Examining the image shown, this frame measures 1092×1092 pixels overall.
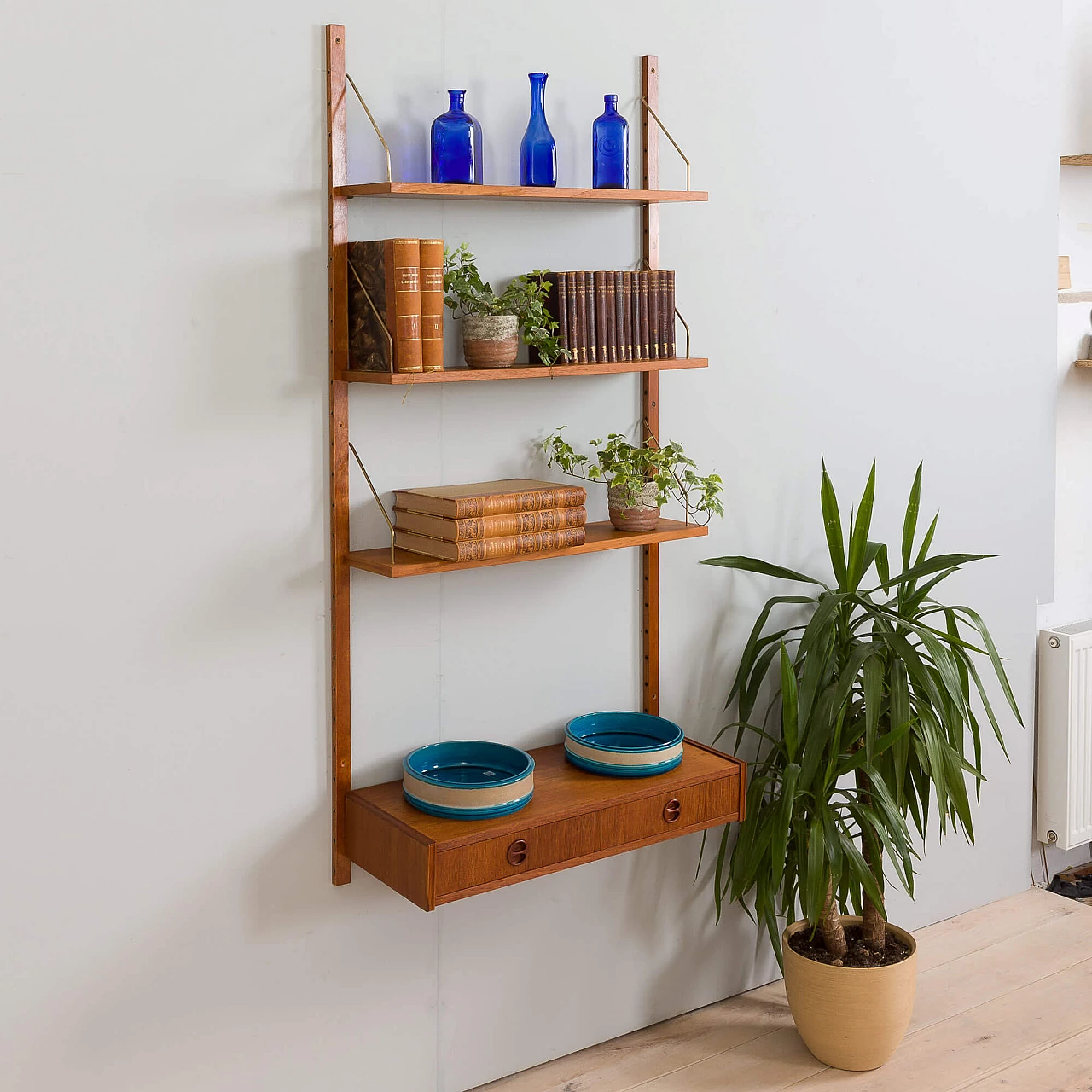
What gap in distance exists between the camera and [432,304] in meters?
2.21

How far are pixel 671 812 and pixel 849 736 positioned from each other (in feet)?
1.64

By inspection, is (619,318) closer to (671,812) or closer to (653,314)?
(653,314)

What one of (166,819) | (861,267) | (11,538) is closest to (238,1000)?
(166,819)

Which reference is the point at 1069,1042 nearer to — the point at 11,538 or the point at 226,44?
the point at 11,538

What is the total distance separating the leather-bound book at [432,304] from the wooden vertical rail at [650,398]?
62cm

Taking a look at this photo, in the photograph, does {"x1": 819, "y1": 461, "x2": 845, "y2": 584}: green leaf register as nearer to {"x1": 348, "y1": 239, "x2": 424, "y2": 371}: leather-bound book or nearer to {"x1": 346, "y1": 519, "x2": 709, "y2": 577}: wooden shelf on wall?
{"x1": 346, "y1": 519, "x2": 709, "y2": 577}: wooden shelf on wall

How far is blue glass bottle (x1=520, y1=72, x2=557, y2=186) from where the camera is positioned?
7.79ft

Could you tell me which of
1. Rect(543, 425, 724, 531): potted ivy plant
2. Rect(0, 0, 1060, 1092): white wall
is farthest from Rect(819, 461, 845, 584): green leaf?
Rect(543, 425, 724, 531): potted ivy plant

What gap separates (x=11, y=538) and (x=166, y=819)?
1.87ft

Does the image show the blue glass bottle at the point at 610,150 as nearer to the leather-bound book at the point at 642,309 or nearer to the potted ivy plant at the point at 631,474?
the leather-bound book at the point at 642,309

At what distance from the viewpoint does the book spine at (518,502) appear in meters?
2.26

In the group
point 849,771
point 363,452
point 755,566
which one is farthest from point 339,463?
point 849,771

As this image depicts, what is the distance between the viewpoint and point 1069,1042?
9.19 ft

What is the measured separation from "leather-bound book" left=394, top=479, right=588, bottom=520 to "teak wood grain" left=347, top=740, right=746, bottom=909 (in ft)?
1.82
